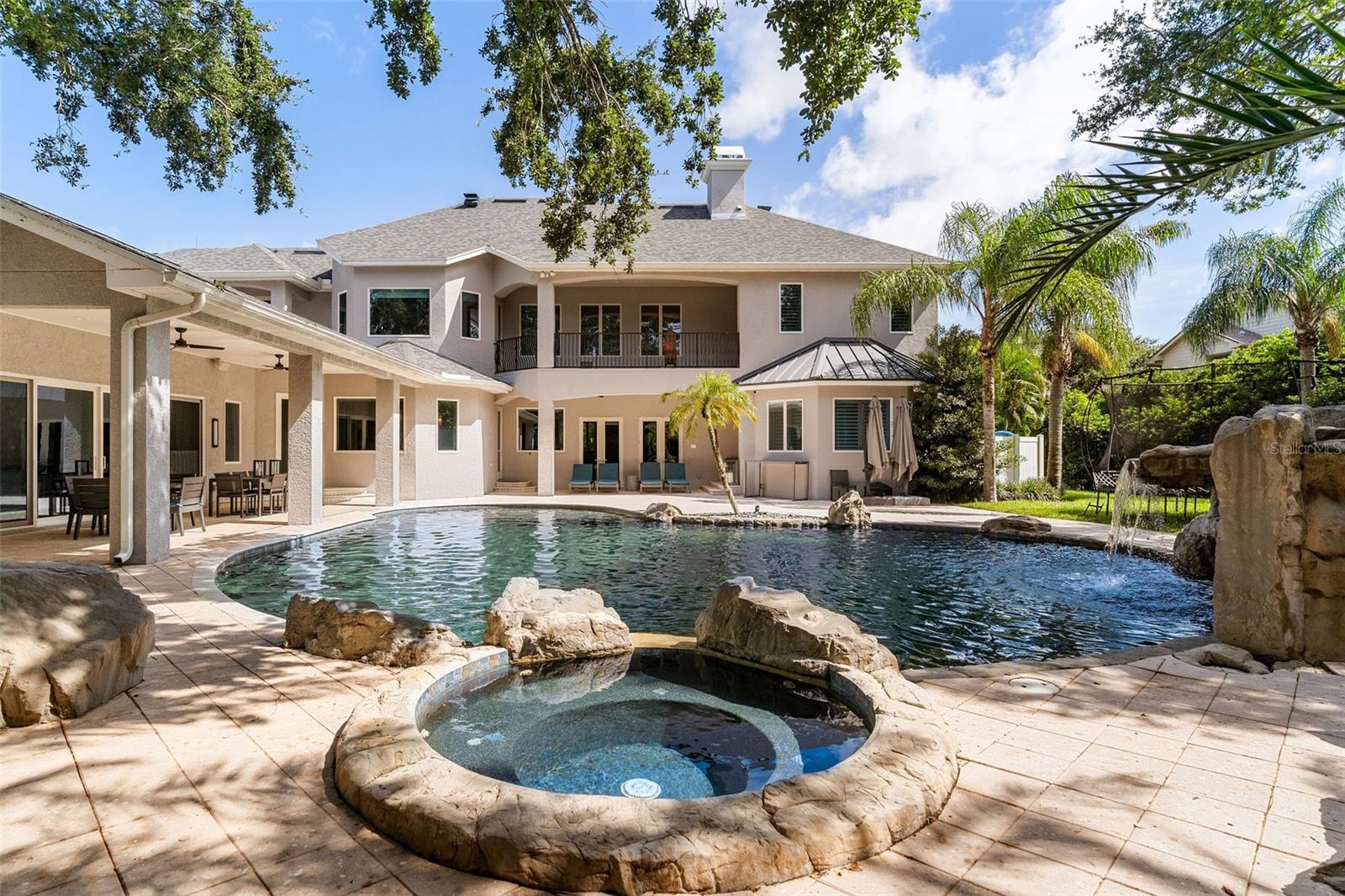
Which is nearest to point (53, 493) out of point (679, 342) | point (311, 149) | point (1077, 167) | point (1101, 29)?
point (311, 149)

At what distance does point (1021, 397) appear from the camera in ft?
71.8

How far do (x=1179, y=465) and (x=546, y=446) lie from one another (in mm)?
13909

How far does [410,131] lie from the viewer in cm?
1214

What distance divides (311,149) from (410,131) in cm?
260

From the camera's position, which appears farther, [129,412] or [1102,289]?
[1102,289]

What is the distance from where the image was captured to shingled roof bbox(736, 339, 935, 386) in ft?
56.1

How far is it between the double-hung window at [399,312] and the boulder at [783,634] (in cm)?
1641

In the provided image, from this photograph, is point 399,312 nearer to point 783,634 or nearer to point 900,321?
point 900,321

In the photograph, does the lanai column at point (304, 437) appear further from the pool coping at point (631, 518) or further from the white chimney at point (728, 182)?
the white chimney at point (728, 182)

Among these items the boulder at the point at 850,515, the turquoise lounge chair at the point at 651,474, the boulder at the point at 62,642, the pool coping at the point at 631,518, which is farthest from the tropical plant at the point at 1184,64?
the turquoise lounge chair at the point at 651,474

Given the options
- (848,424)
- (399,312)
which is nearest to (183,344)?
(399,312)

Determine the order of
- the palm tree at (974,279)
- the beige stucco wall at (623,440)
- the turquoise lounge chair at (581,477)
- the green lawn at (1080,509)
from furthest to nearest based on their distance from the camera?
the beige stucco wall at (623,440), the turquoise lounge chair at (581,477), the palm tree at (974,279), the green lawn at (1080,509)

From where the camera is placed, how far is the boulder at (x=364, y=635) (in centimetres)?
477

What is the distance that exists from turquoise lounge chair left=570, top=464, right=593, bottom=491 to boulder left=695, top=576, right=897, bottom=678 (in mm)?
15039
